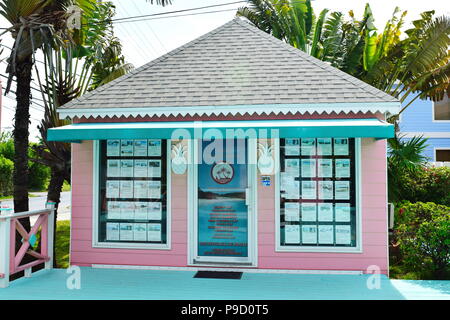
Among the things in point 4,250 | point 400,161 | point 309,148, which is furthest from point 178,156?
point 400,161

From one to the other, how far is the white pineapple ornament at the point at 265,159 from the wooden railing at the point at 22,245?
14.0ft

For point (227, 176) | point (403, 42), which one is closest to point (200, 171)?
point (227, 176)

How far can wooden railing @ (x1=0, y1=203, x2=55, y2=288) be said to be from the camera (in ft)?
21.1

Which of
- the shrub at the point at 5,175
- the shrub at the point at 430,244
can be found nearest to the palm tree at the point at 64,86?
the shrub at the point at 430,244

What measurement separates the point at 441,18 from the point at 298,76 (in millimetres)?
7922

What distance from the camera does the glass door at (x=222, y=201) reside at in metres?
7.55

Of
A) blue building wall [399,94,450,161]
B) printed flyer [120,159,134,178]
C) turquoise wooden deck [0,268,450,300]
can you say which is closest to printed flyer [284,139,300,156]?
turquoise wooden deck [0,268,450,300]

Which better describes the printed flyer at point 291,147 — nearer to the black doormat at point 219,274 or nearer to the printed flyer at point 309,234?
the printed flyer at point 309,234

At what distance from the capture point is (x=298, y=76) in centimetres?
779

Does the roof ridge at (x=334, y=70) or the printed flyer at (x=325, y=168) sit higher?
the roof ridge at (x=334, y=70)

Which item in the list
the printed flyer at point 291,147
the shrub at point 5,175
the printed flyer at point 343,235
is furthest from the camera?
the shrub at point 5,175

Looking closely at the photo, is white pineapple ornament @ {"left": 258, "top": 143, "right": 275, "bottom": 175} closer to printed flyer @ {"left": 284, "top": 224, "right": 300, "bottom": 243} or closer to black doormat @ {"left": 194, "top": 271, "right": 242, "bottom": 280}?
printed flyer @ {"left": 284, "top": 224, "right": 300, "bottom": 243}

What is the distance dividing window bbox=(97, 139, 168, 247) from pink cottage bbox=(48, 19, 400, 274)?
0.07 feet
